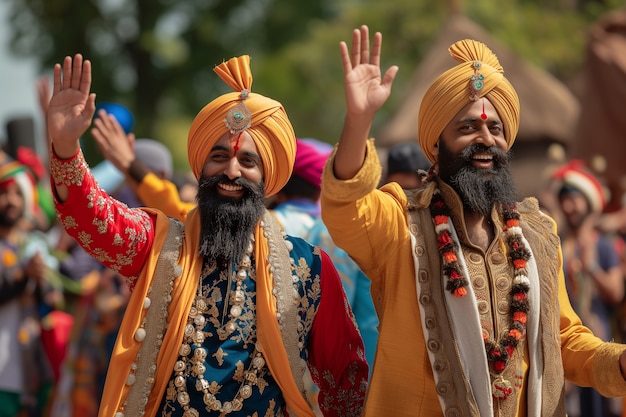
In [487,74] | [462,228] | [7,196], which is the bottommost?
[462,228]

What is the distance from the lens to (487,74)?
15.5 ft

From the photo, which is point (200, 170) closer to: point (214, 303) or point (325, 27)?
point (214, 303)

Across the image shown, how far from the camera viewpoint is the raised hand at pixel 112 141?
5.68 meters

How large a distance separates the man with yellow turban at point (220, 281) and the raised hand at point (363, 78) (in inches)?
28.4

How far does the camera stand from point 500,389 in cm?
446

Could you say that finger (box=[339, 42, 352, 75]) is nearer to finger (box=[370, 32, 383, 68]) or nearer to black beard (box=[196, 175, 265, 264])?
finger (box=[370, 32, 383, 68])

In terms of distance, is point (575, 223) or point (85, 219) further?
point (575, 223)

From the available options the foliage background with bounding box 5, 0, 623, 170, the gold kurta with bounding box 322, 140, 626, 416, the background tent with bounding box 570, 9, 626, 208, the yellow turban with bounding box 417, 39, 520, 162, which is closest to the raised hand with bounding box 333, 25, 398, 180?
the gold kurta with bounding box 322, 140, 626, 416

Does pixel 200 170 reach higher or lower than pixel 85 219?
higher

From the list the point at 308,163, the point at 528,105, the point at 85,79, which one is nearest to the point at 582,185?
the point at 308,163

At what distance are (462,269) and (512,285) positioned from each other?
236 millimetres

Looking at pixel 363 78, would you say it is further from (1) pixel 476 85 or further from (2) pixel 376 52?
(1) pixel 476 85

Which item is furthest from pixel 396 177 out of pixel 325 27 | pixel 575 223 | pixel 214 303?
pixel 325 27

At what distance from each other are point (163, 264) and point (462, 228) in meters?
1.18
